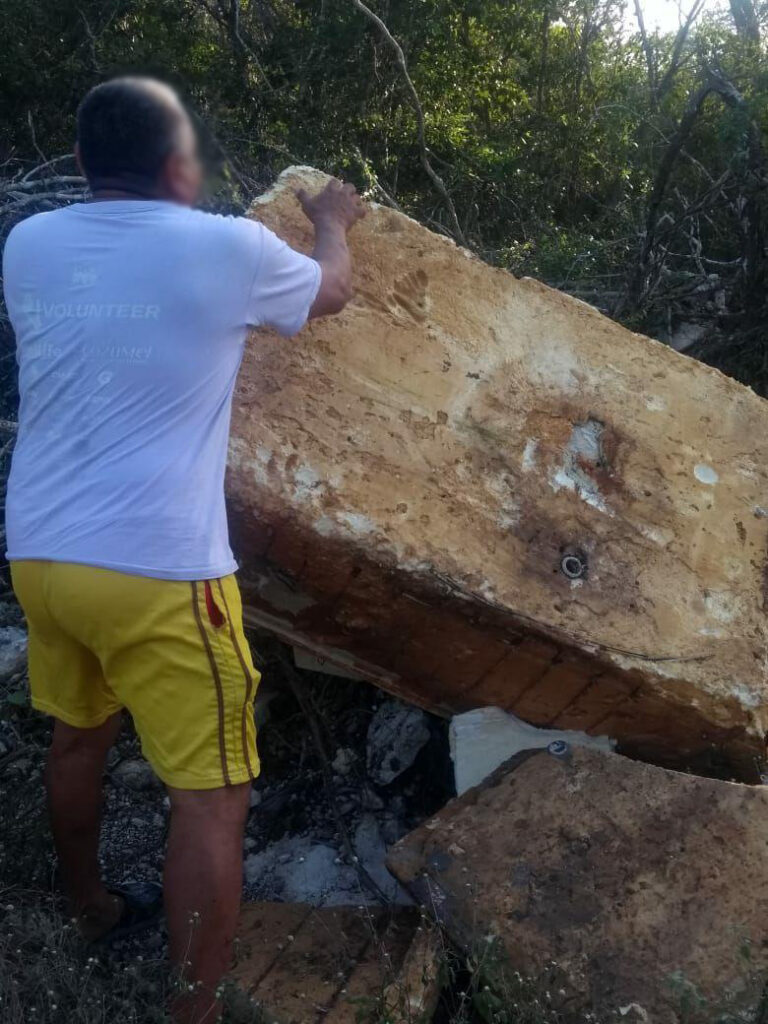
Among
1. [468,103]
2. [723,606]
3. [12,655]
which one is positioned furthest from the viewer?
[468,103]

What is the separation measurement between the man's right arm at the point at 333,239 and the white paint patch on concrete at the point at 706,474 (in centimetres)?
105

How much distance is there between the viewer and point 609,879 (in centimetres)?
207

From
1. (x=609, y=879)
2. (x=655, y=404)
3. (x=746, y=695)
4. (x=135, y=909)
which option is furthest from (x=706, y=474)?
(x=135, y=909)

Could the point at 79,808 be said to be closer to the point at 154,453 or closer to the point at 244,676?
the point at 244,676

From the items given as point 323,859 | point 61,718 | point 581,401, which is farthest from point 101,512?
point 581,401

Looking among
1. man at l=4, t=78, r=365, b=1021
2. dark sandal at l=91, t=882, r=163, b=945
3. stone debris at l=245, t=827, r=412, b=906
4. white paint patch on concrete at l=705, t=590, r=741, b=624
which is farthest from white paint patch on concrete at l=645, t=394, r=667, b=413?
dark sandal at l=91, t=882, r=163, b=945

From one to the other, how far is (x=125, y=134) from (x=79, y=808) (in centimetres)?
133

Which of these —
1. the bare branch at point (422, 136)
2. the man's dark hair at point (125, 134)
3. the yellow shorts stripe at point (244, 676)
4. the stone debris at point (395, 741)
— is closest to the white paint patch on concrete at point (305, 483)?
the yellow shorts stripe at point (244, 676)

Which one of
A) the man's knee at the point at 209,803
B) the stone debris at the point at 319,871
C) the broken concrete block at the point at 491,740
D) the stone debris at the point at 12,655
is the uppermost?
the man's knee at the point at 209,803

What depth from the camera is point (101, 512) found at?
166 centimetres

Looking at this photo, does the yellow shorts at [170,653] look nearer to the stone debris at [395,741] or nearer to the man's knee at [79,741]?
the man's knee at [79,741]

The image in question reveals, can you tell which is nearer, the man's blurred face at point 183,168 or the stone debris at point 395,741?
the man's blurred face at point 183,168

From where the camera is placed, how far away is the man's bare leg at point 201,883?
1.75 meters

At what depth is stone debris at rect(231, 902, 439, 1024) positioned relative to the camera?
1.89 metres
